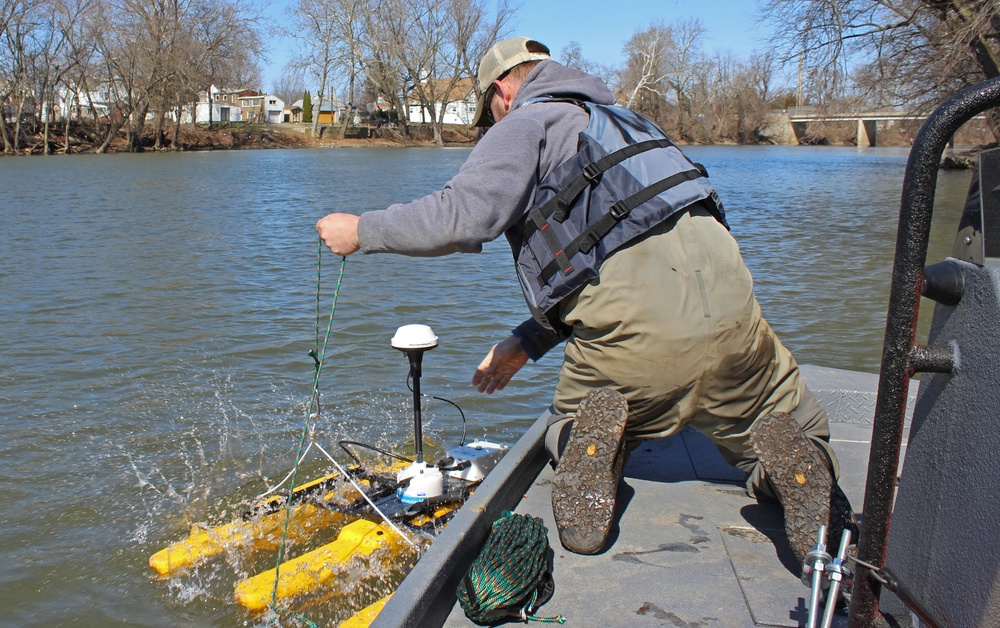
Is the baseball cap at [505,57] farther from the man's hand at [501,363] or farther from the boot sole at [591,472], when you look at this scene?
the boot sole at [591,472]

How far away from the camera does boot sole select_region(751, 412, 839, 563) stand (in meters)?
2.71

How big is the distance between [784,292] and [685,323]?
1022 centimetres

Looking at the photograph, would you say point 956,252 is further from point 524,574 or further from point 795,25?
point 795,25

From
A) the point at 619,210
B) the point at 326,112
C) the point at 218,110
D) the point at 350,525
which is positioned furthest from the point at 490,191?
the point at 218,110

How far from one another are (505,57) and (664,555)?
6.14 ft

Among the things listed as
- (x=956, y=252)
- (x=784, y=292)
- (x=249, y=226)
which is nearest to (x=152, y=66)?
(x=249, y=226)

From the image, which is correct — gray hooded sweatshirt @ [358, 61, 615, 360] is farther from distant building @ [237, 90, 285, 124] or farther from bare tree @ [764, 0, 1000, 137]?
distant building @ [237, 90, 285, 124]

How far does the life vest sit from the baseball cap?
1.43ft

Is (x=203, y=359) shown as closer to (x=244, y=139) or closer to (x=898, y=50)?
(x=898, y=50)

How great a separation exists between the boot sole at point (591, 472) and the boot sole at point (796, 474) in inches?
18.0

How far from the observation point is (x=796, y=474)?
2758 millimetres

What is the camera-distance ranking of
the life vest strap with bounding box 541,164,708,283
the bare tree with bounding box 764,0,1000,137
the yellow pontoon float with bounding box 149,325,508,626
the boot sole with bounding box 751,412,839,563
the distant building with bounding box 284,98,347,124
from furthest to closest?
1. the distant building with bounding box 284,98,347,124
2. the bare tree with bounding box 764,0,1000,137
3. the yellow pontoon float with bounding box 149,325,508,626
4. the life vest strap with bounding box 541,164,708,283
5. the boot sole with bounding box 751,412,839,563

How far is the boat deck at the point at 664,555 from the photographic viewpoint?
8.66ft

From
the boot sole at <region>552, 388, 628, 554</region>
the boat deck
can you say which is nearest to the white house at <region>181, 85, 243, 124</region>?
the boat deck
